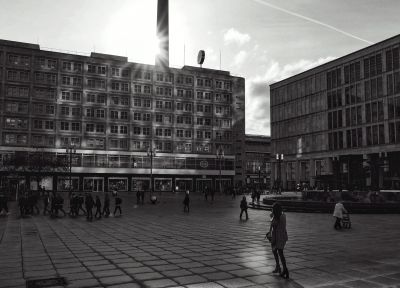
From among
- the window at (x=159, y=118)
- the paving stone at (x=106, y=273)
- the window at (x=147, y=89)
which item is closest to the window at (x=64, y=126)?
the window at (x=147, y=89)

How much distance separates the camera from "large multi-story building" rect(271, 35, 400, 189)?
6481 centimetres

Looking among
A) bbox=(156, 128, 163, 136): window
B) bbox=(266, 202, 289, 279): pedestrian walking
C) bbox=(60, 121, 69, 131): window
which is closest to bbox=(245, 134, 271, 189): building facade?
bbox=(156, 128, 163, 136): window

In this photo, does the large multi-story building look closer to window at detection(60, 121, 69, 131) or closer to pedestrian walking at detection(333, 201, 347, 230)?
pedestrian walking at detection(333, 201, 347, 230)

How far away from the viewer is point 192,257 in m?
11.4

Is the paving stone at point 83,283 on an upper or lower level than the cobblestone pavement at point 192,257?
upper

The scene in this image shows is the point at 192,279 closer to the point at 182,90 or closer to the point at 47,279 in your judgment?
the point at 47,279

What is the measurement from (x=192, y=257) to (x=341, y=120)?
73.2m

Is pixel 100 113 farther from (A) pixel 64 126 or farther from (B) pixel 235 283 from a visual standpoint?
(B) pixel 235 283

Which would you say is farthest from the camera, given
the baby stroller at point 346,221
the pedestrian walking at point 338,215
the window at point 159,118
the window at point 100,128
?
the window at point 159,118

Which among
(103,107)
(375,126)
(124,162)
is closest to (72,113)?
(103,107)

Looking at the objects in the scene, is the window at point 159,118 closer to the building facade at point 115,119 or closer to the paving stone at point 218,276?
the building facade at point 115,119

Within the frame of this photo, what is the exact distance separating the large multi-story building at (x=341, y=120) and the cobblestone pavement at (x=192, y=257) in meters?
40.0

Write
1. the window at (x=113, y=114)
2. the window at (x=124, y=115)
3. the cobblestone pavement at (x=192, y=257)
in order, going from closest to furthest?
the cobblestone pavement at (x=192, y=257)
the window at (x=113, y=114)
the window at (x=124, y=115)

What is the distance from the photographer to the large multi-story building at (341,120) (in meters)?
64.8
